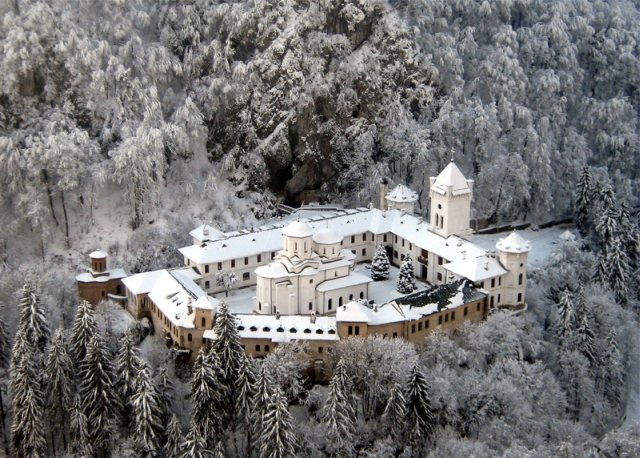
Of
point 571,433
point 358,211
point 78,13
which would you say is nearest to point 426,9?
point 358,211

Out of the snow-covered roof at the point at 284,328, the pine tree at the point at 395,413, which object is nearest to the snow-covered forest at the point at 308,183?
the pine tree at the point at 395,413

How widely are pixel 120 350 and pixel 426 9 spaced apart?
176 feet

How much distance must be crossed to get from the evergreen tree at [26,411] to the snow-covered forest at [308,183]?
162 mm

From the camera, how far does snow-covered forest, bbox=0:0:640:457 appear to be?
5738 centimetres

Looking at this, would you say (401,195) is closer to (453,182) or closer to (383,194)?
(383,194)

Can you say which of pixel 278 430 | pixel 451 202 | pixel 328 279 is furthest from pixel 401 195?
pixel 278 430

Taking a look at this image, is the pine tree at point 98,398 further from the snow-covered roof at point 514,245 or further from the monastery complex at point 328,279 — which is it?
the snow-covered roof at point 514,245

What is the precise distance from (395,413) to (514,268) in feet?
62.5

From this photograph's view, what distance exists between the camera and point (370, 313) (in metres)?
62.6

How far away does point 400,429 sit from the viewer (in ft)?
188

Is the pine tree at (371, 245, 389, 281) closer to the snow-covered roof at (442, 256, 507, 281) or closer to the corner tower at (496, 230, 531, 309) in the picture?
the snow-covered roof at (442, 256, 507, 281)

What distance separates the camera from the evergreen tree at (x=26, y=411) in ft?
186

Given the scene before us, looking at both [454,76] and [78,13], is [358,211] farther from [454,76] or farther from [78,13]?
[78,13]

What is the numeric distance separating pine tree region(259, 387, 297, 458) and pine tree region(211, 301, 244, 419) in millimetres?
3537
